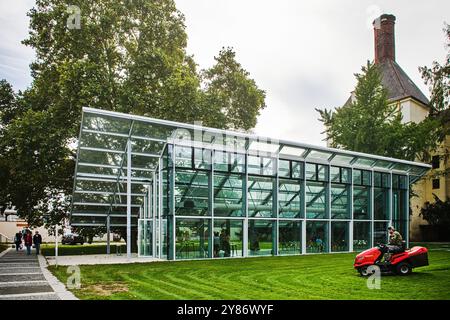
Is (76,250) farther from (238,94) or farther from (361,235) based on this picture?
(361,235)

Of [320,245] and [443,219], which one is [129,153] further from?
[443,219]

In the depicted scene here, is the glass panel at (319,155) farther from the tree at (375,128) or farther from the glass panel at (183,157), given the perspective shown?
the tree at (375,128)

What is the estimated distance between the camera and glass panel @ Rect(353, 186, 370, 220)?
24422mm

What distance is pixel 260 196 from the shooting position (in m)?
20.9

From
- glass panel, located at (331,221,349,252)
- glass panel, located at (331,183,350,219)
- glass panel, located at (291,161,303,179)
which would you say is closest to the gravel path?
glass panel, located at (291,161,303,179)

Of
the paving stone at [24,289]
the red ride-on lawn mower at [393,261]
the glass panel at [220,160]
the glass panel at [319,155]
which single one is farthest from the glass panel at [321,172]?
the paving stone at [24,289]

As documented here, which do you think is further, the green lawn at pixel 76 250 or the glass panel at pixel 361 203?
the green lawn at pixel 76 250

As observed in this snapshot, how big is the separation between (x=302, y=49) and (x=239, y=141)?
5.00 metres

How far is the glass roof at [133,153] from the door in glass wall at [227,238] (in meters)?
2.57

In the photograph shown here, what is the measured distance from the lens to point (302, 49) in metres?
16.6

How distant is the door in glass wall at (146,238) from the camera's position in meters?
20.5

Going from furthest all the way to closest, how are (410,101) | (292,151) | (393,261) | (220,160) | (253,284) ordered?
1. (410,101)
2. (292,151)
3. (220,160)
4. (393,261)
5. (253,284)

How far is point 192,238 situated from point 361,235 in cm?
1120

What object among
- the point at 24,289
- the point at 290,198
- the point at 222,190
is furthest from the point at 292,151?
the point at 24,289
